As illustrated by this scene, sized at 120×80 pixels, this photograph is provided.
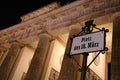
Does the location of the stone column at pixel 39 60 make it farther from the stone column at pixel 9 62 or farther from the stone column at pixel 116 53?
the stone column at pixel 116 53

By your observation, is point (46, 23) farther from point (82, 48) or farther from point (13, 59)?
point (82, 48)

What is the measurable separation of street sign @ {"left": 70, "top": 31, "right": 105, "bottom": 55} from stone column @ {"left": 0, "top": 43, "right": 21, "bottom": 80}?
A: 10786 mm

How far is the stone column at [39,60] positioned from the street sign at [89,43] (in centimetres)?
791

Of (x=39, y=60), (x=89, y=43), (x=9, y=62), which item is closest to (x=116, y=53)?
(x=89, y=43)

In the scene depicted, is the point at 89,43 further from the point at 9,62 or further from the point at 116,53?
the point at 9,62

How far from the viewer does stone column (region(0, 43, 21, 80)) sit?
12.5m

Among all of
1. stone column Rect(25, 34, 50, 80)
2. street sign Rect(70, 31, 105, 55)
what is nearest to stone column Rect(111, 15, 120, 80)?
street sign Rect(70, 31, 105, 55)

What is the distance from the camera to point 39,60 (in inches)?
432

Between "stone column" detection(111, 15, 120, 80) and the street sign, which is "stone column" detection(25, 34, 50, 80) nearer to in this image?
"stone column" detection(111, 15, 120, 80)

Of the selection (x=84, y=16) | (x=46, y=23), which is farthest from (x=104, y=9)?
(x=46, y=23)

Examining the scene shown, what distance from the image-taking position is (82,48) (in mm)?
2979

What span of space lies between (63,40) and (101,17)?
5197 mm

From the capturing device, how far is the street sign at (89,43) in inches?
110

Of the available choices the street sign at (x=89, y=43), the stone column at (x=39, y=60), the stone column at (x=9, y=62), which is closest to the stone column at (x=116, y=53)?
the street sign at (x=89, y=43)
